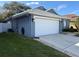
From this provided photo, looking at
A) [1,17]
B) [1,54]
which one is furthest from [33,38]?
[1,54]

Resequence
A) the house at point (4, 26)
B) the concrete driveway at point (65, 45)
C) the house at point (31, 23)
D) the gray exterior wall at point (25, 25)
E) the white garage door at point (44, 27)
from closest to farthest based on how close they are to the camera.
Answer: the concrete driveway at point (65, 45) < the house at point (4, 26) < the house at point (31, 23) < the gray exterior wall at point (25, 25) < the white garage door at point (44, 27)

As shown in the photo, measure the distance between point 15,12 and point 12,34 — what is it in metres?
1.64

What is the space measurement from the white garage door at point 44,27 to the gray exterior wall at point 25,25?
1.53 feet

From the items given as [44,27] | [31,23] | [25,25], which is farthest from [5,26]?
[44,27]

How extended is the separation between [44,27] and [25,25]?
5.37 feet

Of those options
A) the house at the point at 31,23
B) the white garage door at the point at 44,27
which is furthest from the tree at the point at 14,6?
the white garage door at the point at 44,27

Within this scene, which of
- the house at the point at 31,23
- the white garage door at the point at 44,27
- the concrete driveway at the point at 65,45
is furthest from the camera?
the white garage door at the point at 44,27

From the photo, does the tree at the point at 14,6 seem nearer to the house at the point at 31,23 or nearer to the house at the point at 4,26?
the house at the point at 31,23

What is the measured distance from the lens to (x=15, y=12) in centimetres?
1338

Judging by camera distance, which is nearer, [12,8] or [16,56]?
[16,56]

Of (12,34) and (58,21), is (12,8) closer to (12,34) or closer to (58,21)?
(12,34)

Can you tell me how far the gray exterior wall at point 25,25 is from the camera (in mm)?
14211

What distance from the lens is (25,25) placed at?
14.6m

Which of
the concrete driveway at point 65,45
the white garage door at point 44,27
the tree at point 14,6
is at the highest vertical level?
the tree at point 14,6
